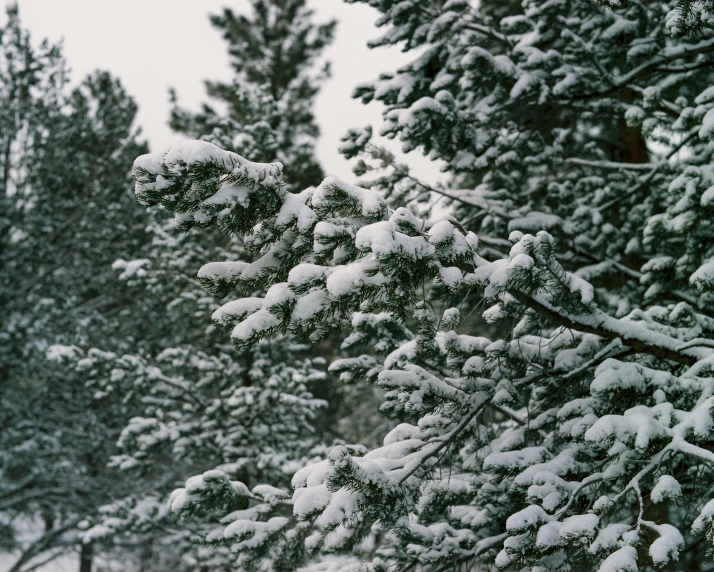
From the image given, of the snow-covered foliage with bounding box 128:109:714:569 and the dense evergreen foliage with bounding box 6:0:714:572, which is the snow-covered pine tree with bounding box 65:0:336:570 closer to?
the dense evergreen foliage with bounding box 6:0:714:572

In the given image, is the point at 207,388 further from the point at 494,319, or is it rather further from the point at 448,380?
the point at 494,319

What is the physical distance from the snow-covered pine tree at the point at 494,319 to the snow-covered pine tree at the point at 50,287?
8224 mm

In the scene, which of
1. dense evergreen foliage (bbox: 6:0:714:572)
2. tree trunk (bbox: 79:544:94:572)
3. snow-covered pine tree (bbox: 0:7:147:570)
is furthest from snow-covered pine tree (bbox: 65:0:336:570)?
tree trunk (bbox: 79:544:94:572)

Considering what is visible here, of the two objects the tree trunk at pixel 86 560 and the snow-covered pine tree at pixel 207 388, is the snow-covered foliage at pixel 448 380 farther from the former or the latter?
the tree trunk at pixel 86 560

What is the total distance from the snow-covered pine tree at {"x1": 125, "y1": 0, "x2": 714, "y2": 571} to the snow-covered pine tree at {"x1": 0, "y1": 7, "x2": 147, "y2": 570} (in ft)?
27.0

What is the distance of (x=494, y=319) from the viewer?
9.34 feet

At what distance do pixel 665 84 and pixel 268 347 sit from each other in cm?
546

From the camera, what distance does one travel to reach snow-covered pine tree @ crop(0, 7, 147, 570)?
10625 mm

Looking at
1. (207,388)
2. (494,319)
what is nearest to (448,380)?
(494,319)

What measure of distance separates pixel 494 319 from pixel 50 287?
1069 cm

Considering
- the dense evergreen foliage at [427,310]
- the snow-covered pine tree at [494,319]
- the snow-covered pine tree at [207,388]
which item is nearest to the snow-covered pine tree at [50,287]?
the dense evergreen foliage at [427,310]

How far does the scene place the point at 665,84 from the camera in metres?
4.63

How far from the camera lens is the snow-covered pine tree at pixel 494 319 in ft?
7.23

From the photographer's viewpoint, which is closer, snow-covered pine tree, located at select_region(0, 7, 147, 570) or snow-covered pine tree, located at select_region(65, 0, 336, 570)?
snow-covered pine tree, located at select_region(65, 0, 336, 570)
